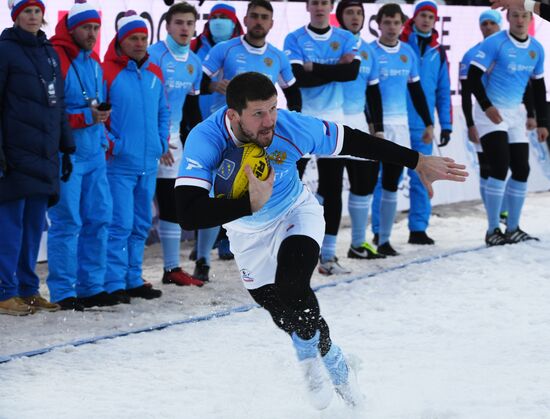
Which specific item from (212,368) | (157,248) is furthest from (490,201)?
(212,368)

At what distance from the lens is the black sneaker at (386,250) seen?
9.68m

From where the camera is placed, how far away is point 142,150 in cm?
Answer: 761

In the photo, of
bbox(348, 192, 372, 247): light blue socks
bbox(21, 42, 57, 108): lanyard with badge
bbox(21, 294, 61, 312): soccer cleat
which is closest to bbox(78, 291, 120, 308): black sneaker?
bbox(21, 294, 61, 312): soccer cleat

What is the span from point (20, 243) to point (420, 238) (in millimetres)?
4758

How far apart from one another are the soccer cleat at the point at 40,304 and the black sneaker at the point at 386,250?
3.71 m

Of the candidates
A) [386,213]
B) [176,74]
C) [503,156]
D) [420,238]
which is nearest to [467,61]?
[503,156]

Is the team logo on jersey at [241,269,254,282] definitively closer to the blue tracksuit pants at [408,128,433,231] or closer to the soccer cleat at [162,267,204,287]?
the soccer cleat at [162,267,204,287]

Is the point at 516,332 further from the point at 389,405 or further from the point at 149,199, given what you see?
the point at 149,199

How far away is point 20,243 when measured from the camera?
276 inches

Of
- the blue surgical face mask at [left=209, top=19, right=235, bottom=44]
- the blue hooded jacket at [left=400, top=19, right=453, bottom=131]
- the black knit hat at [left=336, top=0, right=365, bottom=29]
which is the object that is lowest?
the blue hooded jacket at [left=400, top=19, right=453, bottom=131]

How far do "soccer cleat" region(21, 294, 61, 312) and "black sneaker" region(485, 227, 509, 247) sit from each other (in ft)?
15.0

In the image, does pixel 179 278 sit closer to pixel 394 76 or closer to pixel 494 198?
pixel 394 76

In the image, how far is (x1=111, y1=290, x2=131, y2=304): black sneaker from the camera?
756 centimetres

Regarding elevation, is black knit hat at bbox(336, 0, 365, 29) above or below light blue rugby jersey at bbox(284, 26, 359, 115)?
above
